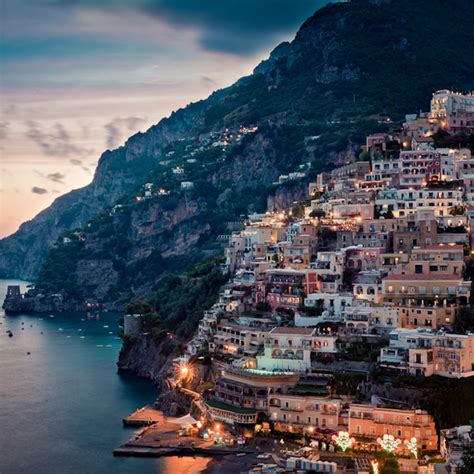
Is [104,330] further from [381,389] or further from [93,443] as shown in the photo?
[381,389]

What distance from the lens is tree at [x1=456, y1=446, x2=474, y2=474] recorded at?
42.3 meters

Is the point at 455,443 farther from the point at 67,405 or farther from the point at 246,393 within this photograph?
the point at 67,405

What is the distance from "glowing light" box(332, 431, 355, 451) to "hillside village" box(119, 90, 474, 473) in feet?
1.09

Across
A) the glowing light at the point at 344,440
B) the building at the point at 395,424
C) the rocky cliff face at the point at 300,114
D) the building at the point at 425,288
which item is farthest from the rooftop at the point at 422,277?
the rocky cliff face at the point at 300,114

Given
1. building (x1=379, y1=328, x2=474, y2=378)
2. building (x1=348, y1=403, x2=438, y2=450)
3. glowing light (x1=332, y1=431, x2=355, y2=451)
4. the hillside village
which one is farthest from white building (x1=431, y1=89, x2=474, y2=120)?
glowing light (x1=332, y1=431, x2=355, y2=451)

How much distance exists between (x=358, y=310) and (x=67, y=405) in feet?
81.7

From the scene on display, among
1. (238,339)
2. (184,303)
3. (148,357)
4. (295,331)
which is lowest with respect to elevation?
(148,357)

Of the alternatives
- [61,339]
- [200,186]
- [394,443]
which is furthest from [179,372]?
[200,186]

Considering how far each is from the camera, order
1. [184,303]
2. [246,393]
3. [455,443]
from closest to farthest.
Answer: [455,443]
[246,393]
[184,303]

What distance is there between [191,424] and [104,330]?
198 ft

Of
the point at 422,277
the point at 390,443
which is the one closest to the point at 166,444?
the point at 390,443

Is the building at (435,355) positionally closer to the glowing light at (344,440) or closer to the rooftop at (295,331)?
the glowing light at (344,440)

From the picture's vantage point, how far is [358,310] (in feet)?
203

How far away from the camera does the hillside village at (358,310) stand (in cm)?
5506
